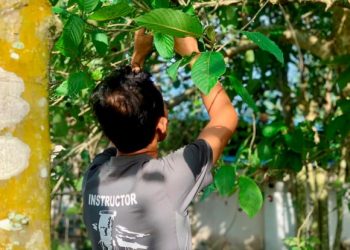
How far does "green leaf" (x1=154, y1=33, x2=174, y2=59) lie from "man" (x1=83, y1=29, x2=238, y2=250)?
0.23 feet

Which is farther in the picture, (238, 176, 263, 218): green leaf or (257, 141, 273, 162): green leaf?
(257, 141, 273, 162): green leaf

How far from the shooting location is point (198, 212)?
880cm

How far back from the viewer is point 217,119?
1520 mm

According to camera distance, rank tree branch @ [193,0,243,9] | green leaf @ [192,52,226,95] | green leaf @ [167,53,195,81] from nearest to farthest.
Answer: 1. green leaf @ [192,52,226,95]
2. green leaf @ [167,53,195,81]
3. tree branch @ [193,0,243,9]

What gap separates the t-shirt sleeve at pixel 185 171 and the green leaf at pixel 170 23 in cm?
27

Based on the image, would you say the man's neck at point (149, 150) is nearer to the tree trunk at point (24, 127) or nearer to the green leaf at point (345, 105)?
the tree trunk at point (24, 127)

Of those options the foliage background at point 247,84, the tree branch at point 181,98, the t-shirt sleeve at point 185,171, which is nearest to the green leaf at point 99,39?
the foliage background at point 247,84

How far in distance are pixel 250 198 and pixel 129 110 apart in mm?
662

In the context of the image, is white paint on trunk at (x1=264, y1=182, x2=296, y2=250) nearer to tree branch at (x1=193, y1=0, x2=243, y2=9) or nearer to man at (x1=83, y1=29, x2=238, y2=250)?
tree branch at (x1=193, y1=0, x2=243, y2=9)

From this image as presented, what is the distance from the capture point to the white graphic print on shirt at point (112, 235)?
142 cm

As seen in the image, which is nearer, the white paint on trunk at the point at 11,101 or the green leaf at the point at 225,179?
the white paint on trunk at the point at 11,101

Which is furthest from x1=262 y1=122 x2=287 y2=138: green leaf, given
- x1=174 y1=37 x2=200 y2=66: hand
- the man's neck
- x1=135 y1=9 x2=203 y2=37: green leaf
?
x1=135 y1=9 x2=203 y2=37: green leaf

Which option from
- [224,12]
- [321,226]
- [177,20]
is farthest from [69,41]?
[321,226]

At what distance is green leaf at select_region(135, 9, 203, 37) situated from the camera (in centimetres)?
129
